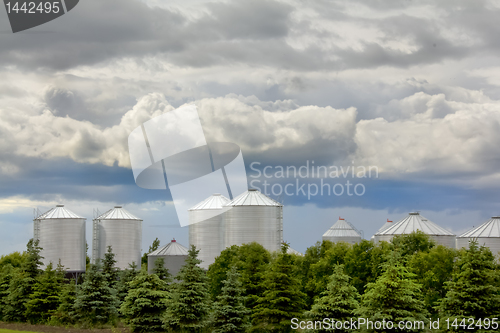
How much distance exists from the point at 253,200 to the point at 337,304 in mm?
37382

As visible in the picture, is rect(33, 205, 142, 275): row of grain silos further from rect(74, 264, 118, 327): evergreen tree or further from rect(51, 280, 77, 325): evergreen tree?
rect(74, 264, 118, 327): evergreen tree

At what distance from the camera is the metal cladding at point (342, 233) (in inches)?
3890

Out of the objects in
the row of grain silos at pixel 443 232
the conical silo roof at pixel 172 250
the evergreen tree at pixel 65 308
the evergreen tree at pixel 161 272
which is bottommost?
the evergreen tree at pixel 65 308

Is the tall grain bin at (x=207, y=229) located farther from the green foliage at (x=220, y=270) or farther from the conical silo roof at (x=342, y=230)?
the conical silo roof at (x=342, y=230)

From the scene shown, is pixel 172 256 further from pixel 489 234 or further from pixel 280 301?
pixel 489 234

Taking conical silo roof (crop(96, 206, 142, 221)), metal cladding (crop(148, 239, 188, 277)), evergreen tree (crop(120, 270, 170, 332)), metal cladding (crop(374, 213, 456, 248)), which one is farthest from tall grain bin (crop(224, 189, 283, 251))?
evergreen tree (crop(120, 270, 170, 332))

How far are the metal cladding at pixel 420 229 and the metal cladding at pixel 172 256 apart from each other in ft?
91.0

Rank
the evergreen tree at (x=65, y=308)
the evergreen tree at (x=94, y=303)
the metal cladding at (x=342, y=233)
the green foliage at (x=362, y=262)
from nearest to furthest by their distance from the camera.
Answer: the green foliage at (x=362, y=262), the evergreen tree at (x=94, y=303), the evergreen tree at (x=65, y=308), the metal cladding at (x=342, y=233)

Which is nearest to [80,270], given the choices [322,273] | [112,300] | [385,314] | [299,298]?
[112,300]

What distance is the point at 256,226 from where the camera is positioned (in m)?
65.8

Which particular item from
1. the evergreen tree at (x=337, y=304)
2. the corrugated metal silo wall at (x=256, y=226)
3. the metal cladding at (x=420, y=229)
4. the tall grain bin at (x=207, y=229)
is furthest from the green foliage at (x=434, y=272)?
the tall grain bin at (x=207, y=229)

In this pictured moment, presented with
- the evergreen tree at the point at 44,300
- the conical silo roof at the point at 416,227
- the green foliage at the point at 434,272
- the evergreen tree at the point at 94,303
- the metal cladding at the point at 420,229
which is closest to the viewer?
the green foliage at the point at 434,272

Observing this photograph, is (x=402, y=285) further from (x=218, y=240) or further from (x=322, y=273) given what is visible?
(x=218, y=240)

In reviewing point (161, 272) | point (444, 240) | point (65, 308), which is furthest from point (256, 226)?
point (444, 240)
